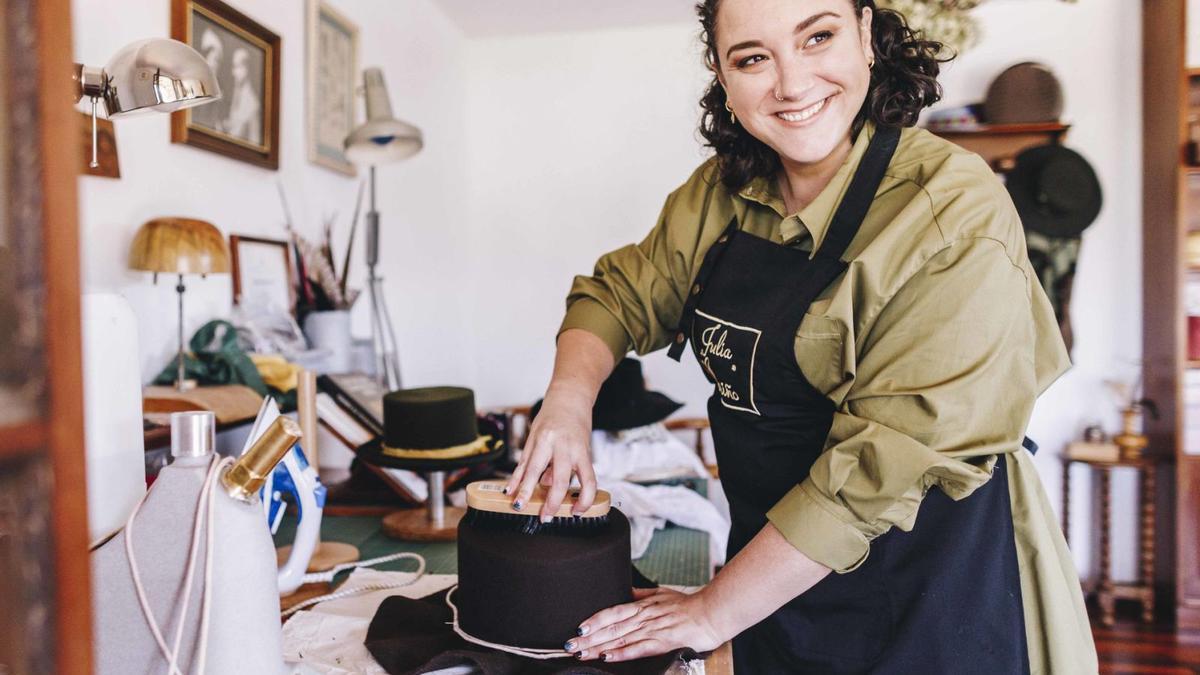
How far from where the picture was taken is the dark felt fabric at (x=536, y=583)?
31.5 inches

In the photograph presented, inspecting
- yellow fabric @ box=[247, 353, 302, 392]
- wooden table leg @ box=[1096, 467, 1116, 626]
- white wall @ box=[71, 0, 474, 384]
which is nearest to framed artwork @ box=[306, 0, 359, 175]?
white wall @ box=[71, 0, 474, 384]

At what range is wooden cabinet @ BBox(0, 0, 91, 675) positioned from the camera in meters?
0.33

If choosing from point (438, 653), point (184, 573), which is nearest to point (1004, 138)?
point (438, 653)

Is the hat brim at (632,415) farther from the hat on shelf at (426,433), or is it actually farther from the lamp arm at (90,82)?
the lamp arm at (90,82)

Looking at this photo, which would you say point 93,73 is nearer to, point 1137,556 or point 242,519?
point 242,519

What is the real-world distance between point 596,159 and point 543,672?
379 centimetres

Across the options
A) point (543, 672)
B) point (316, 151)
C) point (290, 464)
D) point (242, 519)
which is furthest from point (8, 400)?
point (316, 151)

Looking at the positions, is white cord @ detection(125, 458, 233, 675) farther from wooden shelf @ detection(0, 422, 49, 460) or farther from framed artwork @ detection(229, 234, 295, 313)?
framed artwork @ detection(229, 234, 295, 313)

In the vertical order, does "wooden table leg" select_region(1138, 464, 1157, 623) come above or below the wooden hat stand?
below

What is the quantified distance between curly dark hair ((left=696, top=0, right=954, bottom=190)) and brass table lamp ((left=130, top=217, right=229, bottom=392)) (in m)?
1.13

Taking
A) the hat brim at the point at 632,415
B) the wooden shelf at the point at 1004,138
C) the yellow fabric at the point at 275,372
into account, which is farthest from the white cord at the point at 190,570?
the wooden shelf at the point at 1004,138

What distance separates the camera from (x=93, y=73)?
93cm

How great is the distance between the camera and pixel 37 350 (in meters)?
0.33

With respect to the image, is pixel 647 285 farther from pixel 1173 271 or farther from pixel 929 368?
pixel 1173 271
